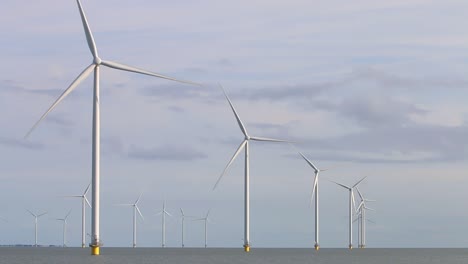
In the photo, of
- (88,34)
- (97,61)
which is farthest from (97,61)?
(88,34)

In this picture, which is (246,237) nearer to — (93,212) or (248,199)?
(248,199)

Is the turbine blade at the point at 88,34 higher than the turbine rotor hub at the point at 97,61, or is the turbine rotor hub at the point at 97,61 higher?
the turbine blade at the point at 88,34

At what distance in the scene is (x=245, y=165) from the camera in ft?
464

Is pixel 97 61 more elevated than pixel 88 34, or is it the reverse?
pixel 88 34

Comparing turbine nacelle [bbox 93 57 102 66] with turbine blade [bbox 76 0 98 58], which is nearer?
turbine blade [bbox 76 0 98 58]

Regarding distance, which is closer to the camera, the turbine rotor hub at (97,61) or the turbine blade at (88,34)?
the turbine blade at (88,34)

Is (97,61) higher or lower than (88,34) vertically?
lower

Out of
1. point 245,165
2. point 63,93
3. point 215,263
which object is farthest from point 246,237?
point 63,93

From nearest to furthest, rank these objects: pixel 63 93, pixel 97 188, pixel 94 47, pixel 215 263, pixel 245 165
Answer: pixel 63 93
pixel 97 188
pixel 94 47
pixel 245 165
pixel 215 263

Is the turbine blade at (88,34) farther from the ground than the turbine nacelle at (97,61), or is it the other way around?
the turbine blade at (88,34)

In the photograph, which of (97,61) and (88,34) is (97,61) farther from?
(88,34)

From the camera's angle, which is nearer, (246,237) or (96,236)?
(96,236)

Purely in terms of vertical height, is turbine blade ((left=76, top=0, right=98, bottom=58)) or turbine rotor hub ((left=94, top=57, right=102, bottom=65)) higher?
turbine blade ((left=76, top=0, right=98, bottom=58))

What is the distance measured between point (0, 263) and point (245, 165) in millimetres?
41045
